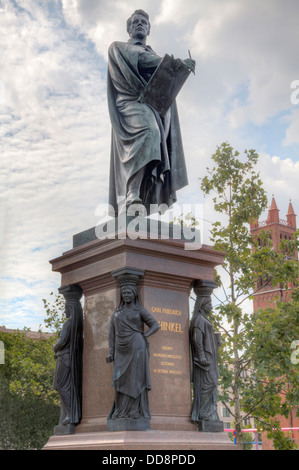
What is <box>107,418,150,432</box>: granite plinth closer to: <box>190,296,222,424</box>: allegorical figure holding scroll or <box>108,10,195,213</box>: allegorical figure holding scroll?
<box>190,296,222,424</box>: allegorical figure holding scroll

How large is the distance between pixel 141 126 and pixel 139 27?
1843 millimetres

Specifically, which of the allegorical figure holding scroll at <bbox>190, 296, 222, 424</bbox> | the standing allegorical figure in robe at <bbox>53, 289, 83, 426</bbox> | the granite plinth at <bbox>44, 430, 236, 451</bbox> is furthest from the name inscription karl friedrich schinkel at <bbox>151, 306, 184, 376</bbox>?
the standing allegorical figure in robe at <bbox>53, 289, 83, 426</bbox>

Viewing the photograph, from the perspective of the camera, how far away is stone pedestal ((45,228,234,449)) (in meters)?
7.82

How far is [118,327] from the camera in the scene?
7.66 meters

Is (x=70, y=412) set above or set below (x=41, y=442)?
above

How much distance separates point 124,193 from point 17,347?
98.8 feet

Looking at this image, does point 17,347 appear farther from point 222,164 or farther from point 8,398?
point 222,164

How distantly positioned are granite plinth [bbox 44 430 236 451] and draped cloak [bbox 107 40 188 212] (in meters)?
3.28

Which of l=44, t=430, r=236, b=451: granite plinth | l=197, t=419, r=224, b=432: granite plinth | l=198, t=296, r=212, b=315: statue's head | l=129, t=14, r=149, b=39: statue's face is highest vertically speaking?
l=129, t=14, r=149, b=39: statue's face

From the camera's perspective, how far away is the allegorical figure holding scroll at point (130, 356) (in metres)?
7.40

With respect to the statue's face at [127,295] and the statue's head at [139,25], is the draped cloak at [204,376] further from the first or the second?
the statue's head at [139,25]

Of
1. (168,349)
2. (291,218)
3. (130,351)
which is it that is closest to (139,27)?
(168,349)

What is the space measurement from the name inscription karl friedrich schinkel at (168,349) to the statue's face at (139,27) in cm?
440

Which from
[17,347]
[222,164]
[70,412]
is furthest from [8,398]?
[70,412]
